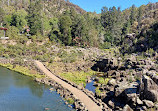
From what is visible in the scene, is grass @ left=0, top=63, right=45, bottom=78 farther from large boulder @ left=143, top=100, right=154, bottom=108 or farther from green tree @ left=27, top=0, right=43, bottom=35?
green tree @ left=27, top=0, right=43, bottom=35

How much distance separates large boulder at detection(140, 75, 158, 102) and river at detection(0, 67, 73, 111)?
1042 centimetres

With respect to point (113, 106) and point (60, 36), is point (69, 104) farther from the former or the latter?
point (60, 36)

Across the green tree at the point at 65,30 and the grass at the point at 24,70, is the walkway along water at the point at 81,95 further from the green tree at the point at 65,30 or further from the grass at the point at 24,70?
the green tree at the point at 65,30

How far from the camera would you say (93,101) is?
23.8 meters

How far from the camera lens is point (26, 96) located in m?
26.7

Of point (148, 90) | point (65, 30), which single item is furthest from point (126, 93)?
point (65, 30)

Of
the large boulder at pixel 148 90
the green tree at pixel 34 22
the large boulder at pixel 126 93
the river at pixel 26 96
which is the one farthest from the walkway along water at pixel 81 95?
the green tree at pixel 34 22

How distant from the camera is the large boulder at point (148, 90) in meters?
22.4

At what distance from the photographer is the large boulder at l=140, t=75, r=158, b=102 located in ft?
73.3

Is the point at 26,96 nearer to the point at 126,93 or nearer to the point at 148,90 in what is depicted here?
the point at 126,93

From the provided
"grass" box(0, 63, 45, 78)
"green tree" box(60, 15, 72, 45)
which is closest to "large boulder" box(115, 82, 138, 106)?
"grass" box(0, 63, 45, 78)

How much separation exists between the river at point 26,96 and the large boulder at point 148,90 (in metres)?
10.4

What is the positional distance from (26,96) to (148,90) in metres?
18.4

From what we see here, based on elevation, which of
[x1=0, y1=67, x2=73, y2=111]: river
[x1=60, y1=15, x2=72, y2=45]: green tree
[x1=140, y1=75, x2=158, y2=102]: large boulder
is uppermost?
[x1=60, y1=15, x2=72, y2=45]: green tree
